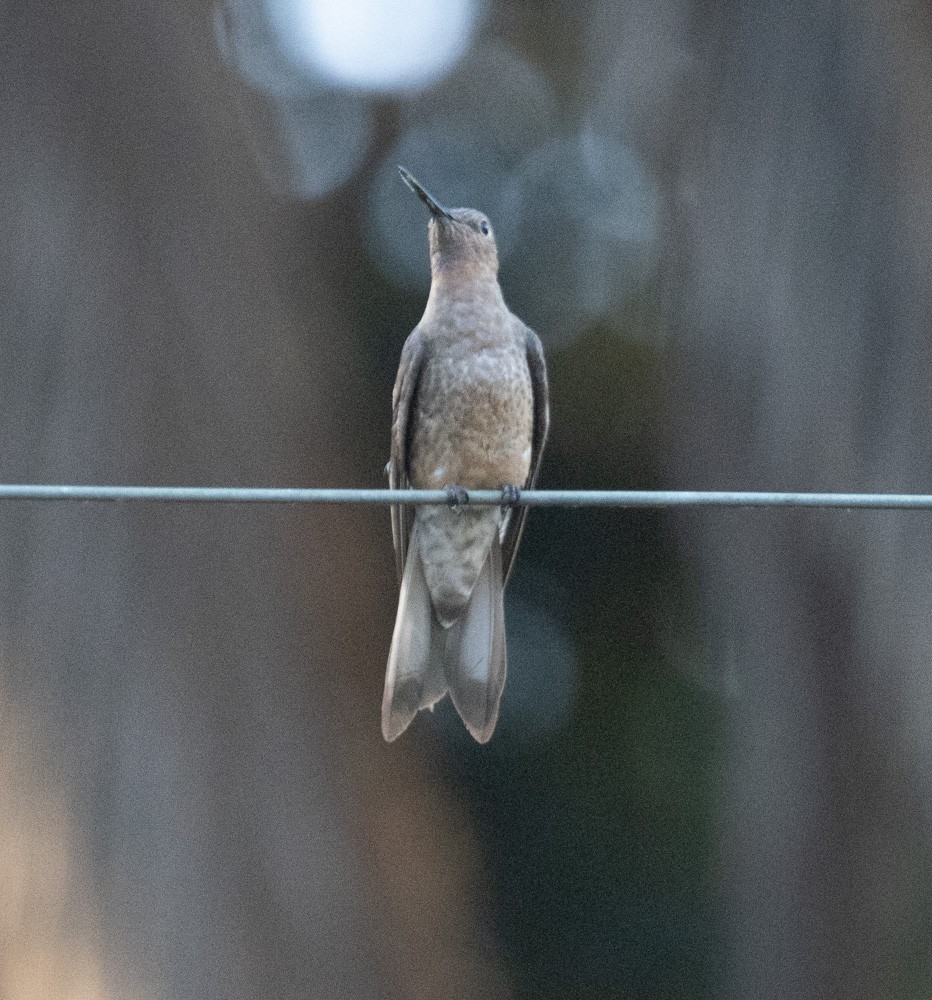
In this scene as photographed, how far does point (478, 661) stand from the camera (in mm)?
3436

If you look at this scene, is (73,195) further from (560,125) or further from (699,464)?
(560,125)

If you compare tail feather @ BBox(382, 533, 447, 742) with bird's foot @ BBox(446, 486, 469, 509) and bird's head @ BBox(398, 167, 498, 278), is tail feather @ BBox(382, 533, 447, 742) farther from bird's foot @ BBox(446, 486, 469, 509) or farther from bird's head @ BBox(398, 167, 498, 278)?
bird's head @ BBox(398, 167, 498, 278)

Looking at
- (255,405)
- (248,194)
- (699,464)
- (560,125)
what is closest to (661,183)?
(560,125)

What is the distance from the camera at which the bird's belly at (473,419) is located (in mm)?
3453

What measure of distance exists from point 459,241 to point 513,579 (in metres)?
1.79

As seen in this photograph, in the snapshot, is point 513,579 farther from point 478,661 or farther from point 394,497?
point 394,497

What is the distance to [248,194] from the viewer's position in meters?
4.34

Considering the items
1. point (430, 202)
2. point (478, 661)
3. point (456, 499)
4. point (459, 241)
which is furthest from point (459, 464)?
point (456, 499)

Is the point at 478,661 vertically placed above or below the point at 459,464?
below

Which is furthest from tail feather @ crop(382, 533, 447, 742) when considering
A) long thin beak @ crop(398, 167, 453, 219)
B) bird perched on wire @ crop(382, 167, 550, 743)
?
long thin beak @ crop(398, 167, 453, 219)

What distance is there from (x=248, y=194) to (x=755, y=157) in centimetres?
187

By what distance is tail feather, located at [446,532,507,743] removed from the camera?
3314 mm

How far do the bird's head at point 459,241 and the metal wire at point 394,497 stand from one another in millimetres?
1819

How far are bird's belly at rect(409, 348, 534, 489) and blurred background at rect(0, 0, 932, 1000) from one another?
633 mm
